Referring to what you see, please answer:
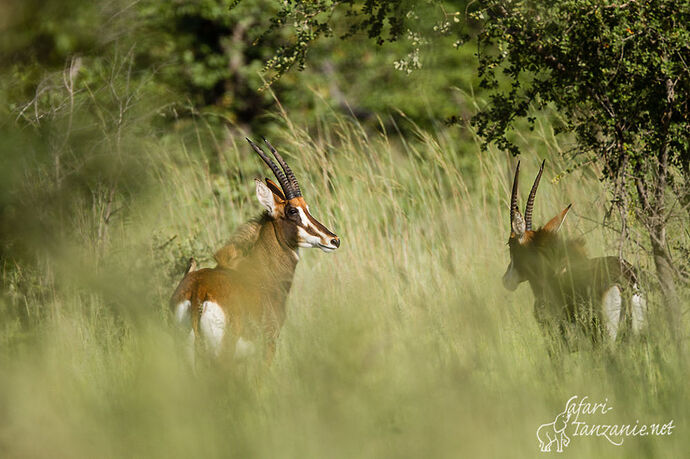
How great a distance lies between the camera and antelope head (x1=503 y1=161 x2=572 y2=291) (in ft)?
15.0

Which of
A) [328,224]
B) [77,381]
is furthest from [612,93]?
[77,381]

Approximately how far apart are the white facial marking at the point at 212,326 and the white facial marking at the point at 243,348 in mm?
107

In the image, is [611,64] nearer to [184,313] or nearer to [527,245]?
[527,245]

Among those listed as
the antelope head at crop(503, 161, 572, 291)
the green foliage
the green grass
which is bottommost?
the green grass

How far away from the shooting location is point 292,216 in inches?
195

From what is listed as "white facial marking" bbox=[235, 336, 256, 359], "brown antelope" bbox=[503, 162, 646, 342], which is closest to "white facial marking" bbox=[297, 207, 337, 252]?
"white facial marking" bbox=[235, 336, 256, 359]

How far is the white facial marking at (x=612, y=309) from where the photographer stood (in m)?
4.30

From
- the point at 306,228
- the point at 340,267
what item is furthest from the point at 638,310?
the point at 340,267

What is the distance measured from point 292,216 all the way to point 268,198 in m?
0.18

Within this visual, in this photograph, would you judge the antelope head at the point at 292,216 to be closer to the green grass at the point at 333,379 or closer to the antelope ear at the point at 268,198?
the antelope ear at the point at 268,198

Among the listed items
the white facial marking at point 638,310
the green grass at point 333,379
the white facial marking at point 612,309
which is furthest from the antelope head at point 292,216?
the white facial marking at point 638,310

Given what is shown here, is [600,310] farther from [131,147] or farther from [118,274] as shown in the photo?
[131,147]

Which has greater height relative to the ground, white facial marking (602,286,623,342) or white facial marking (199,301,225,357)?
white facial marking (199,301,225,357)

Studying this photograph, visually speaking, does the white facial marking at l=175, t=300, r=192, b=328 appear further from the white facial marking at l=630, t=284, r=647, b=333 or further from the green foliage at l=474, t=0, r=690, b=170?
the white facial marking at l=630, t=284, r=647, b=333
